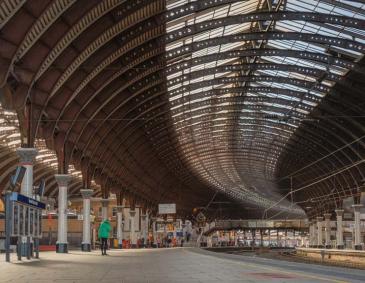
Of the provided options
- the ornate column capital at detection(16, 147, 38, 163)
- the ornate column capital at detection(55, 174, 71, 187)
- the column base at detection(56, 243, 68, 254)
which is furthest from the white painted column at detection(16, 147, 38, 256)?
the column base at detection(56, 243, 68, 254)

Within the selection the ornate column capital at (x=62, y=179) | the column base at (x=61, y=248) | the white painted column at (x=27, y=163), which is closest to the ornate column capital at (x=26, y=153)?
the white painted column at (x=27, y=163)

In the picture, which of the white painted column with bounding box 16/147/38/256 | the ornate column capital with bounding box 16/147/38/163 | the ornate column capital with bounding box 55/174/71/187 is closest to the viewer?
the white painted column with bounding box 16/147/38/256

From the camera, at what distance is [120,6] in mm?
32125

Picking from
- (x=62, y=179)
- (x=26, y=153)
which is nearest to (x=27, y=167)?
(x=26, y=153)

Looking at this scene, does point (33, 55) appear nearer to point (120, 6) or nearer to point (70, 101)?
point (120, 6)

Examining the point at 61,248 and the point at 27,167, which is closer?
the point at 27,167

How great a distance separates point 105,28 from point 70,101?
29.6ft

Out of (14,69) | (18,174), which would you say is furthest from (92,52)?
(18,174)

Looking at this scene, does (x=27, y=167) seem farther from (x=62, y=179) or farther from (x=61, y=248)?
(x=61, y=248)

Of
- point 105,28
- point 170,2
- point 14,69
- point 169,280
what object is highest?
point 170,2

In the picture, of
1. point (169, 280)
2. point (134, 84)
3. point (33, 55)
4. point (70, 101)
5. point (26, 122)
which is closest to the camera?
point (169, 280)

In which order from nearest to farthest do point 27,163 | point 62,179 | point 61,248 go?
point 27,163, point 61,248, point 62,179

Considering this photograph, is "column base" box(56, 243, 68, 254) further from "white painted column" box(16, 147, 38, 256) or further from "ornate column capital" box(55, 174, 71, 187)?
"white painted column" box(16, 147, 38, 256)

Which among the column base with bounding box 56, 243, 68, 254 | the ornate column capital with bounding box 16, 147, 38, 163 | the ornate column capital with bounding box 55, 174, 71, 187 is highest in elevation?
the ornate column capital with bounding box 16, 147, 38, 163
